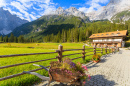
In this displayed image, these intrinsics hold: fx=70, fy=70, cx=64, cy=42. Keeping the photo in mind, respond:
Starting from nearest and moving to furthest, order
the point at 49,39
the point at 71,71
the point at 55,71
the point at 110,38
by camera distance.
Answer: the point at 71,71
the point at 55,71
the point at 110,38
the point at 49,39

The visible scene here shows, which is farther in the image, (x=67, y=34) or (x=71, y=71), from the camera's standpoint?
(x=67, y=34)

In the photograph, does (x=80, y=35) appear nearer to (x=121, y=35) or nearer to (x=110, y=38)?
(x=110, y=38)

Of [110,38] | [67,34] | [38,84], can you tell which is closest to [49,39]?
[67,34]

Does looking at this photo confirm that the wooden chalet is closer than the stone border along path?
No

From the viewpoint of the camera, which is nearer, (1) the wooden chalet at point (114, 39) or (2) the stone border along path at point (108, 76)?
(2) the stone border along path at point (108, 76)

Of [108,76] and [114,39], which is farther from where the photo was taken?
[114,39]

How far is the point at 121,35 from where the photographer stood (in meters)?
36.5

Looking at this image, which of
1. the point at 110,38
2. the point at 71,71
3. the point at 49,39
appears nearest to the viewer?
the point at 71,71

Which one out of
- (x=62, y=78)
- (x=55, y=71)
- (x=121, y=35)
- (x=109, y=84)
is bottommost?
(x=109, y=84)

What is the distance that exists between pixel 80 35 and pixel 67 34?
17.2 metres

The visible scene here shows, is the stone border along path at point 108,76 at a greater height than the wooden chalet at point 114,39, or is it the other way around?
the wooden chalet at point 114,39

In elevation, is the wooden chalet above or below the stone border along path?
above

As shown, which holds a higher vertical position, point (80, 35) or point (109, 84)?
point (80, 35)

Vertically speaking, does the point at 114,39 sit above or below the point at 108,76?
above
